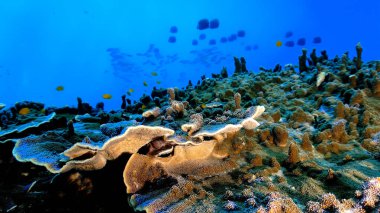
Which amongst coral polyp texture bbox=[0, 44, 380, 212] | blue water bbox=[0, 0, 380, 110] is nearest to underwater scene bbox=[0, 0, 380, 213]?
coral polyp texture bbox=[0, 44, 380, 212]

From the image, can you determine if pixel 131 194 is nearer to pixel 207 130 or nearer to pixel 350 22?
pixel 207 130

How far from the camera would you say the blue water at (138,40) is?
8644 centimetres

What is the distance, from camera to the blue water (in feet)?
284

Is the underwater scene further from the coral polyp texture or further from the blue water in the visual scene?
the blue water

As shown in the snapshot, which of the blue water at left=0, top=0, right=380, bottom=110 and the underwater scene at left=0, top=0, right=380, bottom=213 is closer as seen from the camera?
the underwater scene at left=0, top=0, right=380, bottom=213

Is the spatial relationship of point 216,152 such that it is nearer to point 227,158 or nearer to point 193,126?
point 227,158

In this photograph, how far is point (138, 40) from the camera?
11031 cm

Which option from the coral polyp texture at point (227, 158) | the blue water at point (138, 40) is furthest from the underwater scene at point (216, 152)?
the blue water at point (138, 40)

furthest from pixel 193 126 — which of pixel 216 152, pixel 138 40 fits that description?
pixel 138 40

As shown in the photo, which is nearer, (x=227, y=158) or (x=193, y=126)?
(x=193, y=126)

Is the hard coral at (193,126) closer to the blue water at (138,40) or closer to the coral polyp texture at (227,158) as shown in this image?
the coral polyp texture at (227,158)

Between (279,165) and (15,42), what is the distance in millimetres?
107816

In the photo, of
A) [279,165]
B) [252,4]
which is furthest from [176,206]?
[252,4]

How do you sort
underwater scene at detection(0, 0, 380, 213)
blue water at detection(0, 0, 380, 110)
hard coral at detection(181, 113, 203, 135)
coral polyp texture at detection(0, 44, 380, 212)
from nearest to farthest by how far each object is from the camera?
coral polyp texture at detection(0, 44, 380, 212) → underwater scene at detection(0, 0, 380, 213) → hard coral at detection(181, 113, 203, 135) → blue water at detection(0, 0, 380, 110)
